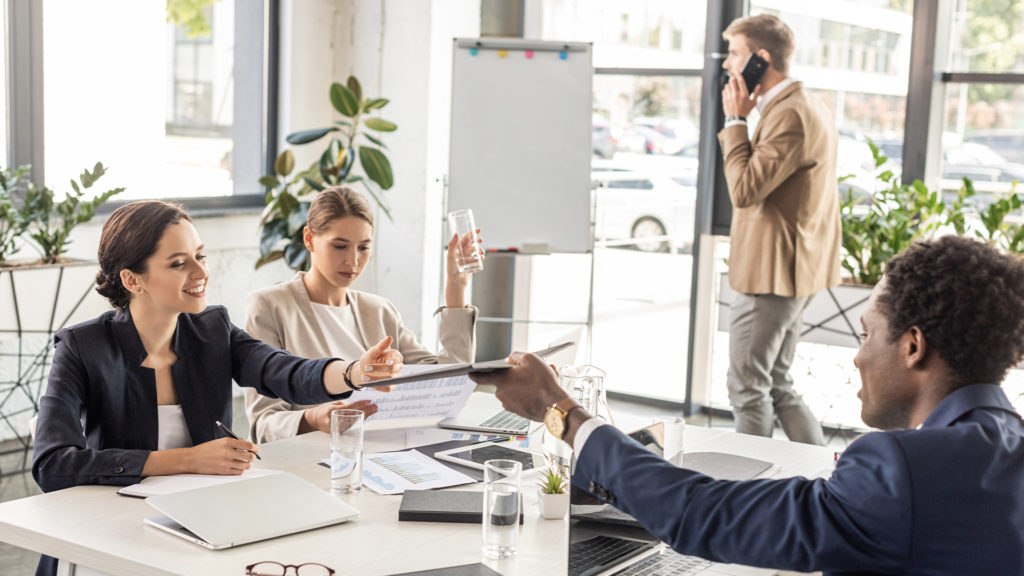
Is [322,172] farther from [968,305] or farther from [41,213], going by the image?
[968,305]

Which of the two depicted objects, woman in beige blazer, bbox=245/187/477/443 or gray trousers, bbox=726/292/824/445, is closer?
woman in beige blazer, bbox=245/187/477/443

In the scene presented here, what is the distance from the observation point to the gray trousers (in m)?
3.99

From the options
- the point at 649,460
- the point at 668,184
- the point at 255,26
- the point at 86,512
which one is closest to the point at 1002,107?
the point at 668,184

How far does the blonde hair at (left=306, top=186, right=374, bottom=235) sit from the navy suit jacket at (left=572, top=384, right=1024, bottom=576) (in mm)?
1641

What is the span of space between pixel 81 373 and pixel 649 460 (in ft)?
4.00

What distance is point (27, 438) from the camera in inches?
174

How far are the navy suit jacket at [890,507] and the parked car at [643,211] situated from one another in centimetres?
394

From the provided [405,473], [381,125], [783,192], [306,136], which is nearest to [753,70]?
[783,192]

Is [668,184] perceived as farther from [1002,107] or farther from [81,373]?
[81,373]

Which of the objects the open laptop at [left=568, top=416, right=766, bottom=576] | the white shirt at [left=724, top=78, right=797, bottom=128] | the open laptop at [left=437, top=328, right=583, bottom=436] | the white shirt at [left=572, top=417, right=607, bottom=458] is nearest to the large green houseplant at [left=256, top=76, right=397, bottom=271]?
the white shirt at [left=724, top=78, right=797, bottom=128]

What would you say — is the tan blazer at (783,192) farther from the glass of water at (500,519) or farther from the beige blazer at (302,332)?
the glass of water at (500,519)

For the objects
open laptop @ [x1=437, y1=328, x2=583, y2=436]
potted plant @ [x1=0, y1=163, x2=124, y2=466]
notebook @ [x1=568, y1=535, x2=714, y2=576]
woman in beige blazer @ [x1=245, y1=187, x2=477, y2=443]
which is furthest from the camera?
potted plant @ [x1=0, y1=163, x2=124, y2=466]

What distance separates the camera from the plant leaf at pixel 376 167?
195 inches

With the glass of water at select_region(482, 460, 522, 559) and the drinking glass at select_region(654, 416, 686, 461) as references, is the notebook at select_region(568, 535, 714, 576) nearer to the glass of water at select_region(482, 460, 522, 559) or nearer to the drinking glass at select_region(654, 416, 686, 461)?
the glass of water at select_region(482, 460, 522, 559)
